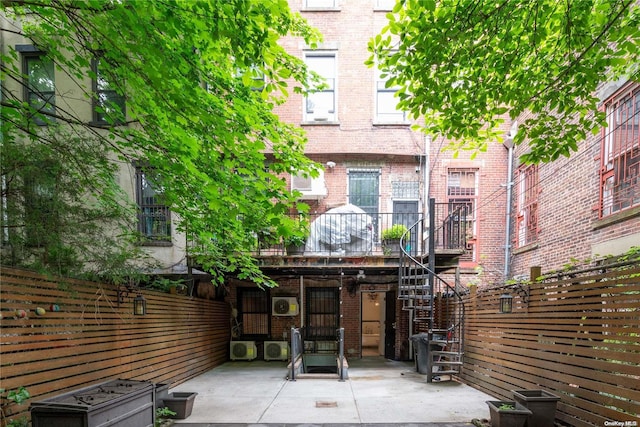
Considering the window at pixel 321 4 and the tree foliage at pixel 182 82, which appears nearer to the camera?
the tree foliage at pixel 182 82

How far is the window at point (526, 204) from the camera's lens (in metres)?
7.96

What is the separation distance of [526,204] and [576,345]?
5395mm

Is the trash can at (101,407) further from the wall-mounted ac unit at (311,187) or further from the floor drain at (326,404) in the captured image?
the wall-mounted ac unit at (311,187)

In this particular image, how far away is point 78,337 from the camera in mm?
3727

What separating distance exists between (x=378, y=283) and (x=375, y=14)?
7864 mm

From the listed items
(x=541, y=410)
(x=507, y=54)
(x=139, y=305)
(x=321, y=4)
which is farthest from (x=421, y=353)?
(x=321, y=4)

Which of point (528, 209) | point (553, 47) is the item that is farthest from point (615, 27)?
point (528, 209)

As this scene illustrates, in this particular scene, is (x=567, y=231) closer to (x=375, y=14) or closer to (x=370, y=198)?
(x=370, y=198)

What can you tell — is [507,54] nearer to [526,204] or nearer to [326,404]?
[326,404]

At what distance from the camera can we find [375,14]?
9.39m

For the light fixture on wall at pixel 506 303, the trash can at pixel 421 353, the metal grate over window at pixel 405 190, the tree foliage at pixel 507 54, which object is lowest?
the trash can at pixel 421 353

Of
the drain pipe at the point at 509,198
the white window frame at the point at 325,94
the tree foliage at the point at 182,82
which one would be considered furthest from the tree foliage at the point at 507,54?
the white window frame at the point at 325,94

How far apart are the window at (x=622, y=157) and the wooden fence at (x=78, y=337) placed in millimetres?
7332

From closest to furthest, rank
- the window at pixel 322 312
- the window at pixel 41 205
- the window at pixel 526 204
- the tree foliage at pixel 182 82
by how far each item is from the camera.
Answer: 1. the tree foliage at pixel 182 82
2. the window at pixel 41 205
3. the window at pixel 526 204
4. the window at pixel 322 312
